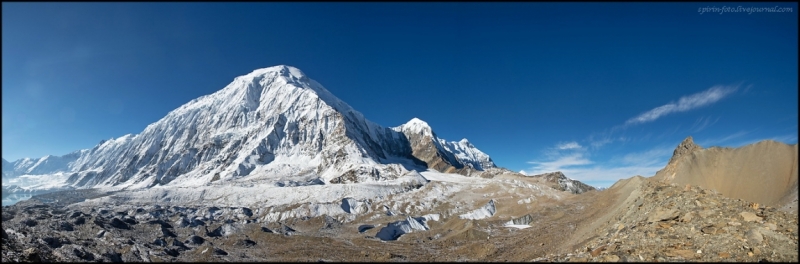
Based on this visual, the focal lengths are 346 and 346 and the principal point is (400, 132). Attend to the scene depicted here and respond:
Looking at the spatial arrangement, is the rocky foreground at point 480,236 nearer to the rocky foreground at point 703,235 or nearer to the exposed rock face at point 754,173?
the rocky foreground at point 703,235

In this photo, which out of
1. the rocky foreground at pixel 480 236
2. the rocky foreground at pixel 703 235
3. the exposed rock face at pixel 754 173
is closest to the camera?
the rocky foreground at pixel 703 235

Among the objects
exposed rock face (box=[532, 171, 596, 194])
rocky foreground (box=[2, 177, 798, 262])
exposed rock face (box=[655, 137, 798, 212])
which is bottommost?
rocky foreground (box=[2, 177, 798, 262])

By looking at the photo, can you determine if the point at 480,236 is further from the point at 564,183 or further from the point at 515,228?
the point at 564,183

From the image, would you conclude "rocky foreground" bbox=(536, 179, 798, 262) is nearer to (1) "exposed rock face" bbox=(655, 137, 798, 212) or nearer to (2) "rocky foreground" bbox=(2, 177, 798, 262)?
(2) "rocky foreground" bbox=(2, 177, 798, 262)

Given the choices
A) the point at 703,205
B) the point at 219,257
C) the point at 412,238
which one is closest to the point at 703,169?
the point at 703,205

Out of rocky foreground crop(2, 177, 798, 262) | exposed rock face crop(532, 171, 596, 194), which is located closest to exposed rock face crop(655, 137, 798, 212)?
rocky foreground crop(2, 177, 798, 262)

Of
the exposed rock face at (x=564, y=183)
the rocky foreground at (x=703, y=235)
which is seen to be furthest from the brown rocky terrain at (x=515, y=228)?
the exposed rock face at (x=564, y=183)
